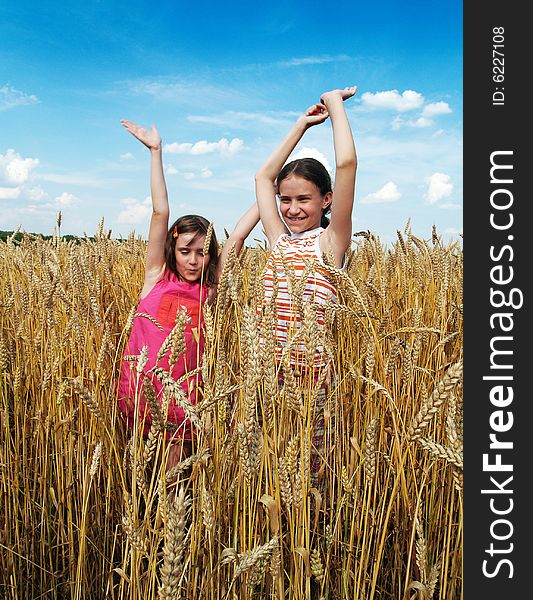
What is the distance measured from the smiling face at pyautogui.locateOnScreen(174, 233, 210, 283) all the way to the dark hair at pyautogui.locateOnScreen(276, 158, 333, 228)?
0.32 metres

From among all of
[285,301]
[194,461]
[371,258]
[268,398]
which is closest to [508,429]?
[268,398]

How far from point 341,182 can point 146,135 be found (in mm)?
845

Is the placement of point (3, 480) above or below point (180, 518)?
below

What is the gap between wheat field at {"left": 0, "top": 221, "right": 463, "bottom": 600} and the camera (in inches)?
29.7

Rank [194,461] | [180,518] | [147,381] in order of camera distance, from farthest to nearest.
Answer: [194,461]
[147,381]
[180,518]

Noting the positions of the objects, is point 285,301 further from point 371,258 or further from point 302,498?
point 371,258

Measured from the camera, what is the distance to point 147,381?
0.69 meters

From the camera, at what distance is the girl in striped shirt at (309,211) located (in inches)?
55.4

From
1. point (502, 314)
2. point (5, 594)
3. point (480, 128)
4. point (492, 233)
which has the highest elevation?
point (480, 128)

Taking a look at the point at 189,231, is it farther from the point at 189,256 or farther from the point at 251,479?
the point at 251,479

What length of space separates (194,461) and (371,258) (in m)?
1.82

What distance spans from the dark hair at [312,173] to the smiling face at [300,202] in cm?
2

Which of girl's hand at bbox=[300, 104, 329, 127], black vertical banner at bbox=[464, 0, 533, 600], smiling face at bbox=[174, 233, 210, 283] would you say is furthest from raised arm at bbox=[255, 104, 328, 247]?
black vertical banner at bbox=[464, 0, 533, 600]

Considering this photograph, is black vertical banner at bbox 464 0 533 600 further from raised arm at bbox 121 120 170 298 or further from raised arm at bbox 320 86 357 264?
raised arm at bbox 121 120 170 298
